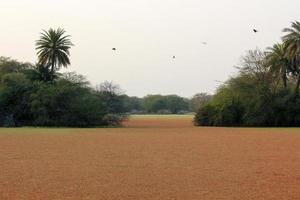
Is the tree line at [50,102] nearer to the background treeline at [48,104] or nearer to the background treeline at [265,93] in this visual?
the background treeline at [48,104]

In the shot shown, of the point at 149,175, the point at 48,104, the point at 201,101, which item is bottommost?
the point at 149,175

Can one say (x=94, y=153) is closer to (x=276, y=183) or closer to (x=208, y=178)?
(x=208, y=178)

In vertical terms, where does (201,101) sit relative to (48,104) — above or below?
above

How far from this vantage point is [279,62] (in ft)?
244

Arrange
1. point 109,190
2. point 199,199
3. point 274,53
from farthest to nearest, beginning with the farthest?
1. point 274,53
2. point 109,190
3. point 199,199

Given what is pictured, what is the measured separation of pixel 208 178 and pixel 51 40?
220 ft

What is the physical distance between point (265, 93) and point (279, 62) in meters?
4.58

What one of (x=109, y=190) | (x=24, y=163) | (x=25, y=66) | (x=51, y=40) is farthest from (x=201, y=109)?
(x=109, y=190)

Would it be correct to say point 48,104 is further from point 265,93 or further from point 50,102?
point 265,93

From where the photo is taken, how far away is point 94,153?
2773 centimetres

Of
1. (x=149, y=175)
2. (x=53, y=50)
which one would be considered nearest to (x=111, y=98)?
(x=53, y=50)

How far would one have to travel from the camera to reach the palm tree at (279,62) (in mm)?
74000

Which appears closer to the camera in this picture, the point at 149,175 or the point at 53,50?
the point at 149,175

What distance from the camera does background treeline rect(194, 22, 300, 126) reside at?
73.8m
